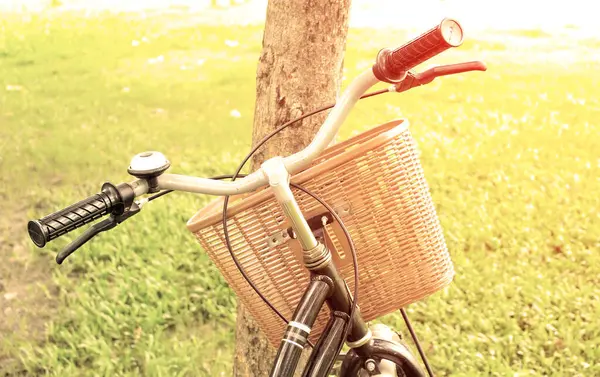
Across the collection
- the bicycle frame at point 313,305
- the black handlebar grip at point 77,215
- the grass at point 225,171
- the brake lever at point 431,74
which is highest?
the brake lever at point 431,74

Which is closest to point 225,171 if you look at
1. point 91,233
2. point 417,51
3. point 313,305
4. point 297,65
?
point 297,65

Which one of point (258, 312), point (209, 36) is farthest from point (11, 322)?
point (209, 36)

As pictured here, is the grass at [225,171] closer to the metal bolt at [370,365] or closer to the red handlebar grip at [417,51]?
the metal bolt at [370,365]

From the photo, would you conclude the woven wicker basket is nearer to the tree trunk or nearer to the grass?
the tree trunk

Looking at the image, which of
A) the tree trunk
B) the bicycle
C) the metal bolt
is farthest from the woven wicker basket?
the tree trunk

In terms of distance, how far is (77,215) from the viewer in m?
1.29

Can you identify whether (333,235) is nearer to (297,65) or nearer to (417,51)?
(417,51)

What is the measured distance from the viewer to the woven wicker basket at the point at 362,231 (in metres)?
1.61

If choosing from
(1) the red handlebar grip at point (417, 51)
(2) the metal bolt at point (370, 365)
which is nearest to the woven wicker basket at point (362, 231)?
(2) the metal bolt at point (370, 365)

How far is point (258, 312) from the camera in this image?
1.92 meters

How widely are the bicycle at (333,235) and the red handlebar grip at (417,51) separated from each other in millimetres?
13

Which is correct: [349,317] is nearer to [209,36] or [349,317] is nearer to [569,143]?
[569,143]

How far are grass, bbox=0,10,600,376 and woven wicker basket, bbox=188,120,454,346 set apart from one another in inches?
54.2

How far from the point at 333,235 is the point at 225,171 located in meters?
3.10
